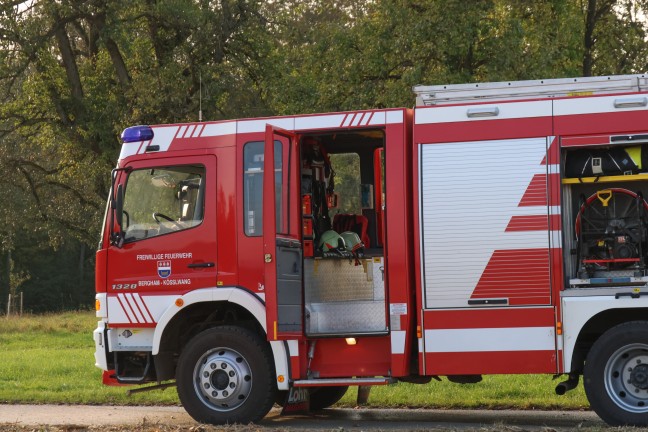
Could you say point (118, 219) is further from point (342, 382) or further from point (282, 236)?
point (342, 382)

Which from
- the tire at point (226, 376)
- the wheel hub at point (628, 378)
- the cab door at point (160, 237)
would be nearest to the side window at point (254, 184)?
the cab door at point (160, 237)

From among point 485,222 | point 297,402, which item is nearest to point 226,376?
point 297,402

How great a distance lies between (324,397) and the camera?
12844mm

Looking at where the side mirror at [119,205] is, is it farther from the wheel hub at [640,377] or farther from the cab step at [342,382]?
the wheel hub at [640,377]

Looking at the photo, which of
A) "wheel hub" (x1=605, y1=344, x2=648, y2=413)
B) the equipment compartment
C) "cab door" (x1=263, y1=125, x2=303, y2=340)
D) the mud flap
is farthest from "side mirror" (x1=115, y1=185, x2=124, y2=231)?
"wheel hub" (x1=605, y1=344, x2=648, y2=413)

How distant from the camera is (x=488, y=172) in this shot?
34.0 ft

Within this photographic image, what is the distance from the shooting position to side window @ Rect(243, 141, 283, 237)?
11.0m

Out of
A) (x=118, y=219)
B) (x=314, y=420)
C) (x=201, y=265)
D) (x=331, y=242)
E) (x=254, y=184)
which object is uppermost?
(x=254, y=184)

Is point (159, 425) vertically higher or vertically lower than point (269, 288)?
lower

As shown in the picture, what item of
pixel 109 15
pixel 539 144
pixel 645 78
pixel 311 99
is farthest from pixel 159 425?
pixel 109 15

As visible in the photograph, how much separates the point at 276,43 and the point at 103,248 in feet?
60.5

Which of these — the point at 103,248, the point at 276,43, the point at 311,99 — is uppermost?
the point at 276,43

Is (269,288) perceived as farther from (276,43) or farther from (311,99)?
(276,43)

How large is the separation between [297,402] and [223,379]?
3.12 feet
